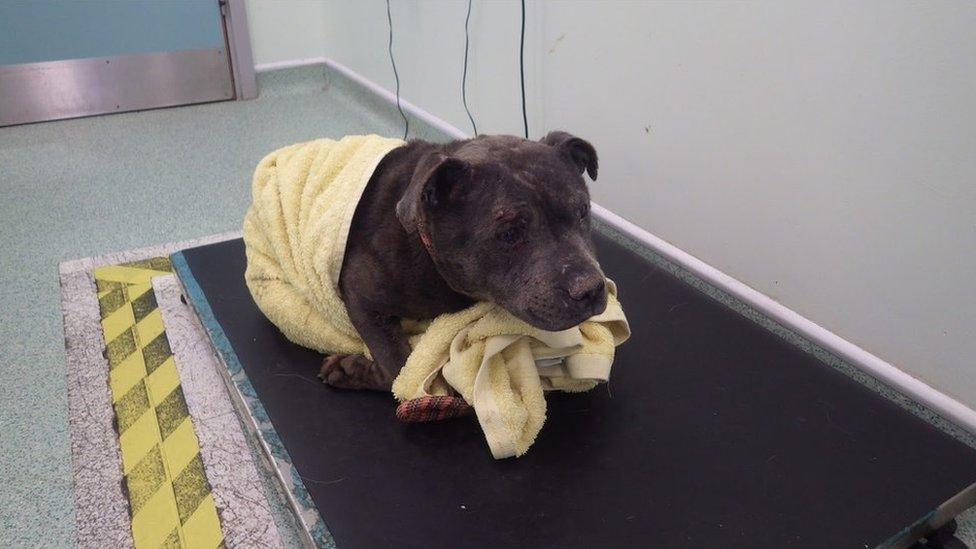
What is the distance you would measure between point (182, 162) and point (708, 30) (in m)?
1.98

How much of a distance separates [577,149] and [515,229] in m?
0.22

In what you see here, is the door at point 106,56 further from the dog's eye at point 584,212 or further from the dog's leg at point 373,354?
the dog's eye at point 584,212

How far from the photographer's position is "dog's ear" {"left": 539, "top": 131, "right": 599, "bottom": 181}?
1123 mm

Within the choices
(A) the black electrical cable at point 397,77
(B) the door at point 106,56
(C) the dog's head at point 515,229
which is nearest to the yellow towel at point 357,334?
(C) the dog's head at point 515,229

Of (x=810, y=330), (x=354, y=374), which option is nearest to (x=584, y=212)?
(x=354, y=374)

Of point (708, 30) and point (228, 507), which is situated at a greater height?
point (708, 30)

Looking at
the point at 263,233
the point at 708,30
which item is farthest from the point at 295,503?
the point at 708,30

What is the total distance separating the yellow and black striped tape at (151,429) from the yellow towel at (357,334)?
26 cm

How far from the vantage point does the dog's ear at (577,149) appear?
3.68 ft

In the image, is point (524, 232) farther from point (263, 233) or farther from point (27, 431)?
point (27, 431)

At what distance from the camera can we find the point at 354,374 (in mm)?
1229

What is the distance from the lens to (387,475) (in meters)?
1.05

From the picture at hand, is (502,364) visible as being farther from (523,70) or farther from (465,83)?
(465,83)

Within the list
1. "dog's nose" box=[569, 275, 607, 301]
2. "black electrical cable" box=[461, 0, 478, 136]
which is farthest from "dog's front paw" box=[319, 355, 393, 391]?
"black electrical cable" box=[461, 0, 478, 136]
